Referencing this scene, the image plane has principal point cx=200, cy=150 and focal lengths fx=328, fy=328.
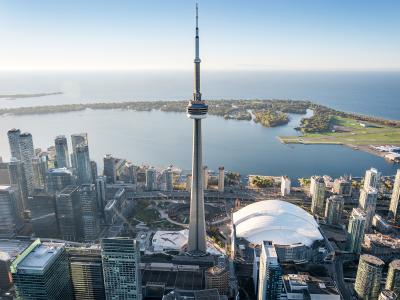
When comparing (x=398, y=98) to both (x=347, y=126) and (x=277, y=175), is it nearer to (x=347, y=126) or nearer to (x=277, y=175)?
(x=347, y=126)

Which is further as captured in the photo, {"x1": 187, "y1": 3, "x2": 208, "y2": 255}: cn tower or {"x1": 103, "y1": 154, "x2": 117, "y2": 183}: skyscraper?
{"x1": 103, "y1": 154, "x2": 117, "y2": 183}: skyscraper

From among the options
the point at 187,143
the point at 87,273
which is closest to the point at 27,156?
the point at 87,273

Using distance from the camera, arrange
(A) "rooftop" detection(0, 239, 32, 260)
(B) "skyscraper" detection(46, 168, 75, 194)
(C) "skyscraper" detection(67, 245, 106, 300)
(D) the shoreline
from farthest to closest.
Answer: (D) the shoreline
(B) "skyscraper" detection(46, 168, 75, 194)
(A) "rooftop" detection(0, 239, 32, 260)
(C) "skyscraper" detection(67, 245, 106, 300)

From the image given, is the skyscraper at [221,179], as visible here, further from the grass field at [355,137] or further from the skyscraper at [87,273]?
the grass field at [355,137]

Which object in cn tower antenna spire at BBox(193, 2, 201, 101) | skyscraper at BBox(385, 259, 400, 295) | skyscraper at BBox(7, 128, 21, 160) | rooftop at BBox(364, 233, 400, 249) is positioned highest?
cn tower antenna spire at BBox(193, 2, 201, 101)

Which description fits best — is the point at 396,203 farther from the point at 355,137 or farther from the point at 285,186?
the point at 355,137

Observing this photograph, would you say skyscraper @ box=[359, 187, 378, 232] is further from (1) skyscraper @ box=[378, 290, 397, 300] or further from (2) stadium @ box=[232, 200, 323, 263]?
(1) skyscraper @ box=[378, 290, 397, 300]

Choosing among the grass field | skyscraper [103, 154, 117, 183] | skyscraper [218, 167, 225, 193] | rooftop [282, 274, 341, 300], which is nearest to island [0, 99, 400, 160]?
the grass field
